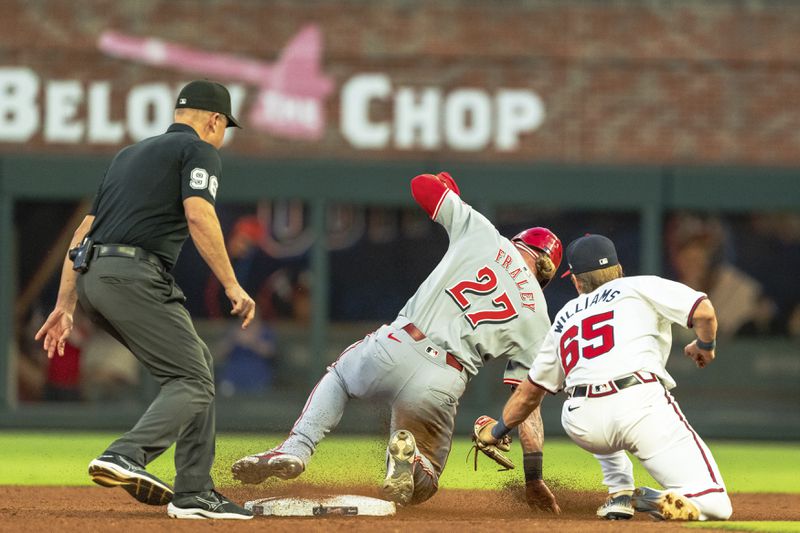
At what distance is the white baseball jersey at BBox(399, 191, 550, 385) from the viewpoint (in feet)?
24.0

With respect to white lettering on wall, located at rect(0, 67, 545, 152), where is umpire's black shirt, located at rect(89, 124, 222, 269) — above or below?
below

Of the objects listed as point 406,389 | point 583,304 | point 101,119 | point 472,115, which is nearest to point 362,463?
point 406,389

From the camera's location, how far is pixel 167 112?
14.6m

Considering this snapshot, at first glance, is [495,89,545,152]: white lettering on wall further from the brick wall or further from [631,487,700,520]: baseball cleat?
[631,487,700,520]: baseball cleat

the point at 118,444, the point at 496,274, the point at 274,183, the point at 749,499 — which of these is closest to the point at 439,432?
the point at 496,274

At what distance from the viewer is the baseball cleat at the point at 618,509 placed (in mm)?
7109

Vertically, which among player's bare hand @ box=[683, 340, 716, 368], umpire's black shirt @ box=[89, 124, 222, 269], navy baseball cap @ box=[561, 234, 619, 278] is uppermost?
umpire's black shirt @ box=[89, 124, 222, 269]

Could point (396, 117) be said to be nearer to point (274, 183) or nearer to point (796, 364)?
point (274, 183)

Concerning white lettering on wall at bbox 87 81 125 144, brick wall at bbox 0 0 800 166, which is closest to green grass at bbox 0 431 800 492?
white lettering on wall at bbox 87 81 125 144

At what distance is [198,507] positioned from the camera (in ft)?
21.2

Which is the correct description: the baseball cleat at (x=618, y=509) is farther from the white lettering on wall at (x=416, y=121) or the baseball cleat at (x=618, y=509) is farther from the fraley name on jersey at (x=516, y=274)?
the white lettering on wall at (x=416, y=121)

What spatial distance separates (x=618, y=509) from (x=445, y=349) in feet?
4.11

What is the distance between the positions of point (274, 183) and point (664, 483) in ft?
27.9

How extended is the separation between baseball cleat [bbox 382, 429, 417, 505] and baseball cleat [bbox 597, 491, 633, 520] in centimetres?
105
